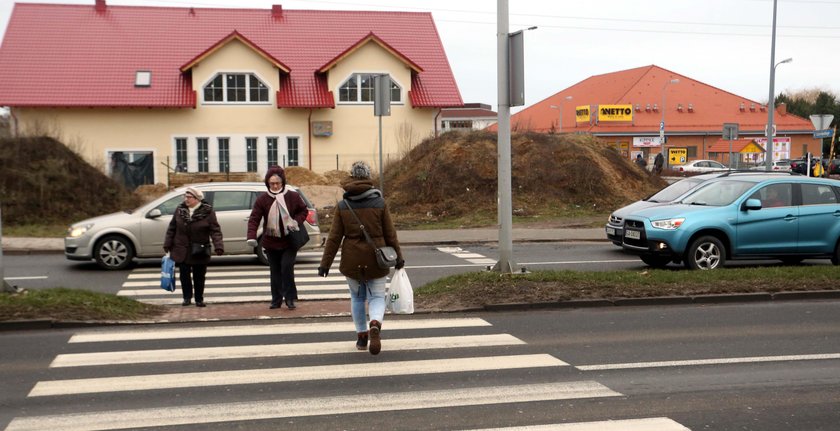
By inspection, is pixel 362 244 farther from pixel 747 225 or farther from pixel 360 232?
pixel 747 225

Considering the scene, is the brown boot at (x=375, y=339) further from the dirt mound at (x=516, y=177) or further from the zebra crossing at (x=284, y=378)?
the dirt mound at (x=516, y=177)

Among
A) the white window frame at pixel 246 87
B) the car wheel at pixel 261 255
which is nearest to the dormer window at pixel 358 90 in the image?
the white window frame at pixel 246 87

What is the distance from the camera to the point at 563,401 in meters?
6.51

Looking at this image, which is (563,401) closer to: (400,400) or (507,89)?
(400,400)

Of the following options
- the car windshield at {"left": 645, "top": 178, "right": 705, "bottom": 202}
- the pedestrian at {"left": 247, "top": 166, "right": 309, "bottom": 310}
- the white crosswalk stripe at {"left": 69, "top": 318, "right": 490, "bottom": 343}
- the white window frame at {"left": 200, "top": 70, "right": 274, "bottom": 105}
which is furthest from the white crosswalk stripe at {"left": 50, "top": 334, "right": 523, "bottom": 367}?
the white window frame at {"left": 200, "top": 70, "right": 274, "bottom": 105}

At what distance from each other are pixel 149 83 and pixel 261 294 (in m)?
29.3

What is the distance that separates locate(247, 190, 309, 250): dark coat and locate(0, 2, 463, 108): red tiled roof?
2944 centimetres

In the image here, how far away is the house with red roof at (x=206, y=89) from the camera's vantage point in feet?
126

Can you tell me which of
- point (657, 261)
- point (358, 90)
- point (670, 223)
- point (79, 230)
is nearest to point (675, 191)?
point (657, 261)

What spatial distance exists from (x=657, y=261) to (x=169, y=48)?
105 ft

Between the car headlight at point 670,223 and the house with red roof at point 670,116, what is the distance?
5764 centimetres

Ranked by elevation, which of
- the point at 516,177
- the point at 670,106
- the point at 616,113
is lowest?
the point at 516,177

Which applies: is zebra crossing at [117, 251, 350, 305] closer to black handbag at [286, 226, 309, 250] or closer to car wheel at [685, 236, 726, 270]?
black handbag at [286, 226, 309, 250]

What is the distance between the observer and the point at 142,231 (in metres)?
15.5
